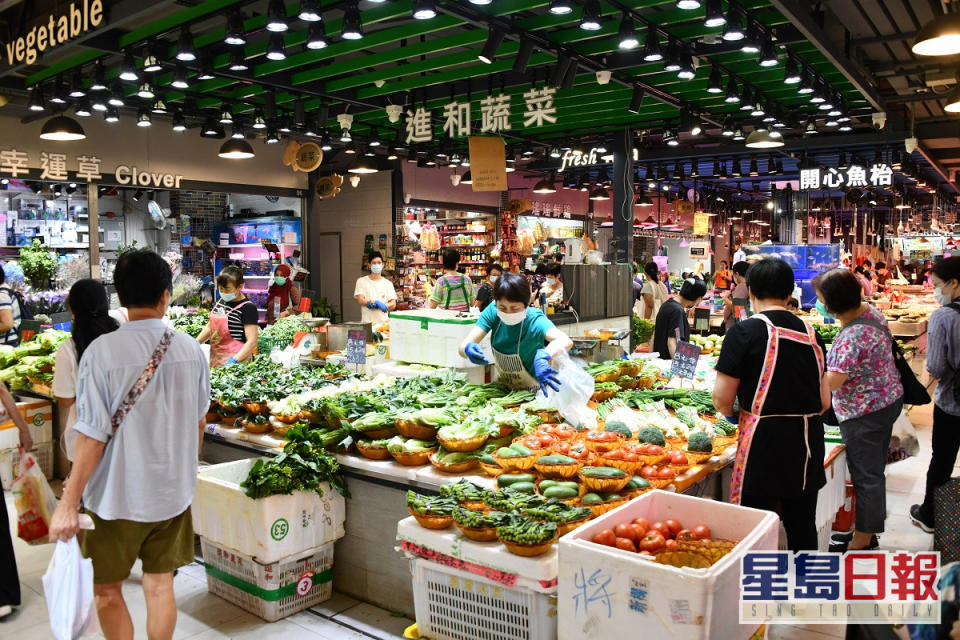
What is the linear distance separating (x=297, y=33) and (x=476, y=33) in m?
1.80

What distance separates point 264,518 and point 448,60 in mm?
5794

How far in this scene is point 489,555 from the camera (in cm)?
283

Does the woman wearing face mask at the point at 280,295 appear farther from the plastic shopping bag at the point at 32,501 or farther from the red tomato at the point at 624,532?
the red tomato at the point at 624,532

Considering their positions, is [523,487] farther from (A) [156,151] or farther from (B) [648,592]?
(A) [156,151]

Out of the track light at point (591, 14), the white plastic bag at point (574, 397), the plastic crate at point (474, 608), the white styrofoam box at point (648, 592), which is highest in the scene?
the track light at point (591, 14)

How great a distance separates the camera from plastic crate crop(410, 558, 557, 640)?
277cm

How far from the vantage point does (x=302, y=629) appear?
3.64 metres

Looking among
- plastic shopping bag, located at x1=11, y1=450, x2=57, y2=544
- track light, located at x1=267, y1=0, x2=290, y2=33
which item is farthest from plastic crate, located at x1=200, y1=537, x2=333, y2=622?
track light, located at x1=267, y1=0, x2=290, y2=33

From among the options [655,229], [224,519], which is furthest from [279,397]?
[655,229]

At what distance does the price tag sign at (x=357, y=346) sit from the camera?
5.64 meters

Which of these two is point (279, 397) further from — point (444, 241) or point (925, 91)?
point (444, 241)

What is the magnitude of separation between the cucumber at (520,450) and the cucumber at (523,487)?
19 cm

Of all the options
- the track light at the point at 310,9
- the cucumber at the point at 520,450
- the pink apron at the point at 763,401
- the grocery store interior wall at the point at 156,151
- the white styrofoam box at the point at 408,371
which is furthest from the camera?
the grocery store interior wall at the point at 156,151

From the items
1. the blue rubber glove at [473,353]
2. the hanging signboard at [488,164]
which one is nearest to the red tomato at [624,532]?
the blue rubber glove at [473,353]
